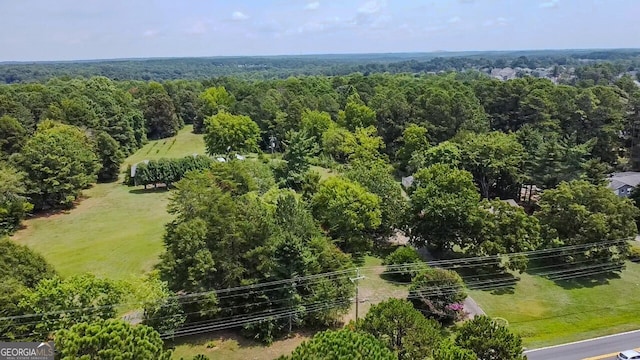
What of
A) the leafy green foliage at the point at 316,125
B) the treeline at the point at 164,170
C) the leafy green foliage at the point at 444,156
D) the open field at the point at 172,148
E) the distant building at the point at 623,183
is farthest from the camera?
the open field at the point at 172,148

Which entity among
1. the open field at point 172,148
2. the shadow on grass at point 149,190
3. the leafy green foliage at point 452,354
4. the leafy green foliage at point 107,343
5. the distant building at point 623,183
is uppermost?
the leafy green foliage at point 107,343

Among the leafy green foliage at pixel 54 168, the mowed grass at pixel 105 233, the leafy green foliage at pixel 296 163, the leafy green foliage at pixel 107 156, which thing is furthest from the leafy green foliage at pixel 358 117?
the leafy green foliage at pixel 54 168

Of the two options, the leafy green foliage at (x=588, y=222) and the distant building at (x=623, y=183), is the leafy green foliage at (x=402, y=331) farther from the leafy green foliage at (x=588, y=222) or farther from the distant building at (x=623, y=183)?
the distant building at (x=623, y=183)

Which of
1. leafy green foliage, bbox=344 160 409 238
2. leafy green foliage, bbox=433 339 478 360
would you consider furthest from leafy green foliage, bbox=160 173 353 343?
leafy green foliage, bbox=433 339 478 360

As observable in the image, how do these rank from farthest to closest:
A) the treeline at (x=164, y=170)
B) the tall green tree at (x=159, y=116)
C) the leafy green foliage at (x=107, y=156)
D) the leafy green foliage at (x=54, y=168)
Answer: the tall green tree at (x=159, y=116)
the leafy green foliage at (x=107, y=156)
the treeline at (x=164, y=170)
the leafy green foliage at (x=54, y=168)

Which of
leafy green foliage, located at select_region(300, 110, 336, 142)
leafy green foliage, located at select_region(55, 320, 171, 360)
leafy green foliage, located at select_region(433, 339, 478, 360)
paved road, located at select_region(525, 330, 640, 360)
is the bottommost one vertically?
paved road, located at select_region(525, 330, 640, 360)

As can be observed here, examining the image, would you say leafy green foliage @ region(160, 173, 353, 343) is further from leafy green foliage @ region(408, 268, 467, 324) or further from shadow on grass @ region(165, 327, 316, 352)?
leafy green foliage @ region(408, 268, 467, 324)
